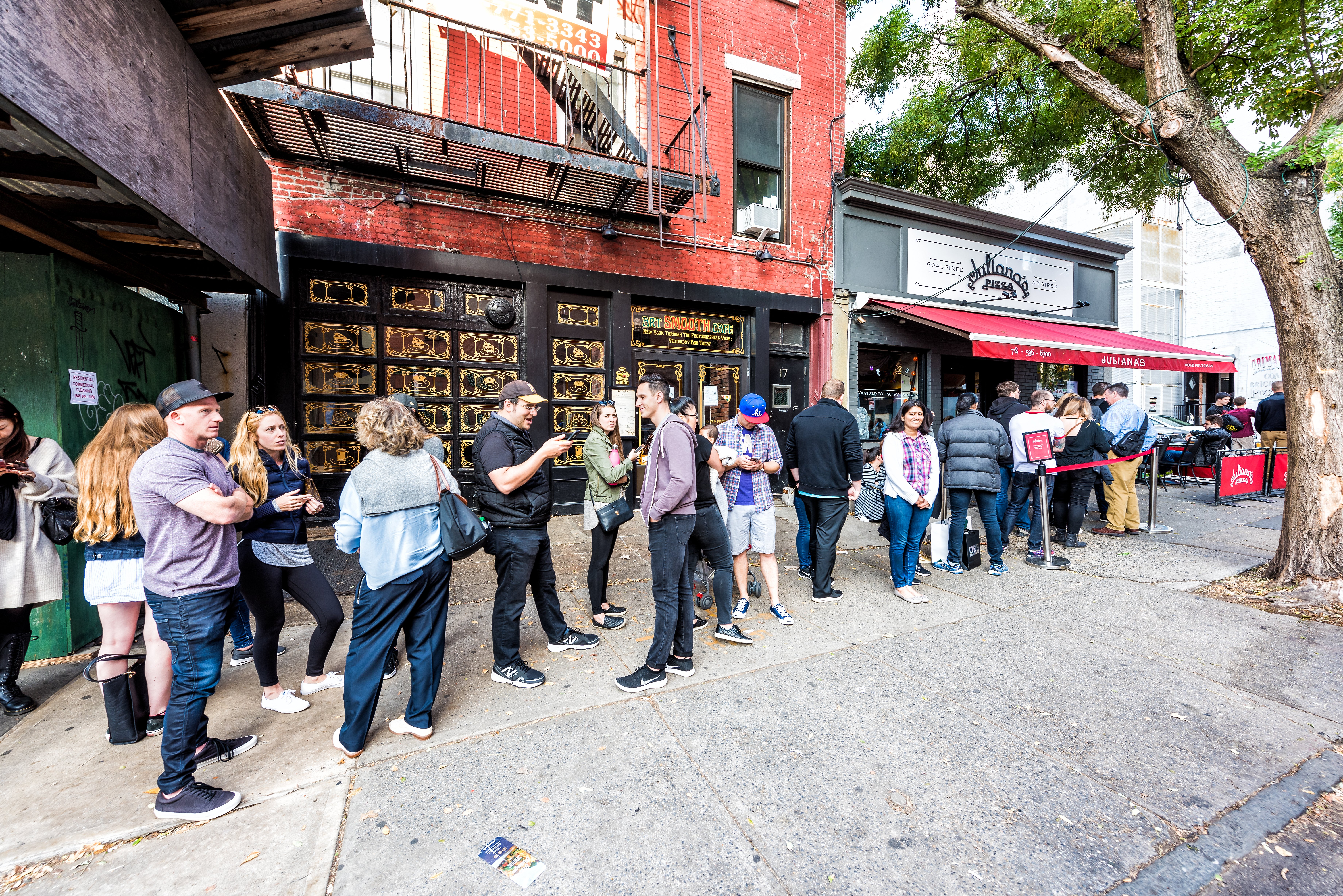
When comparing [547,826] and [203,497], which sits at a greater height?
[203,497]

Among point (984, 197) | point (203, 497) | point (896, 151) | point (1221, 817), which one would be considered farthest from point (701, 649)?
point (984, 197)

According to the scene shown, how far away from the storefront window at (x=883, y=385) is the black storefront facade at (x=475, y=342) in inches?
81.5

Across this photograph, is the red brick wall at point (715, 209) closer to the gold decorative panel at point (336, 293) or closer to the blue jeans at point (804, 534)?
the gold decorative panel at point (336, 293)

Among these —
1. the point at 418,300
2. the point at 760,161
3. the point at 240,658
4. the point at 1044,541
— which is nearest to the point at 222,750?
the point at 240,658

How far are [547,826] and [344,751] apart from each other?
1252 mm

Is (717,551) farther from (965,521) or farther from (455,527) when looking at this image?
(965,521)

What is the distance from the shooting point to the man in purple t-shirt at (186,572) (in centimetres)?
231

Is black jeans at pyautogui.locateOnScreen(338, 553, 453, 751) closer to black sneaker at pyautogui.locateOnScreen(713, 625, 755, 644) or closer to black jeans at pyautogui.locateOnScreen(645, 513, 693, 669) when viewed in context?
black jeans at pyautogui.locateOnScreen(645, 513, 693, 669)

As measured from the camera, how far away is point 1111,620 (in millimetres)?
4512

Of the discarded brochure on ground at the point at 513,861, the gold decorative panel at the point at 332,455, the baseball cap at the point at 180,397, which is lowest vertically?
the discarded brochure on ground at the point at 513,861

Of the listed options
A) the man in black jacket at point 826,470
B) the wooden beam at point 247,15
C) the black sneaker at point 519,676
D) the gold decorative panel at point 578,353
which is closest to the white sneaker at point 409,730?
the black sneaker at point 519,676

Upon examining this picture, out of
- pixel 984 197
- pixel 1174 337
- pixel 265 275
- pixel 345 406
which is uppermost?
pixel 984 197

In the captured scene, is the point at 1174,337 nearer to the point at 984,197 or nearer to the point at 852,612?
the point at 984,197

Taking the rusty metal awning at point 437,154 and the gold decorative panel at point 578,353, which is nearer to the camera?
the rusty metal awning at point 437,154
